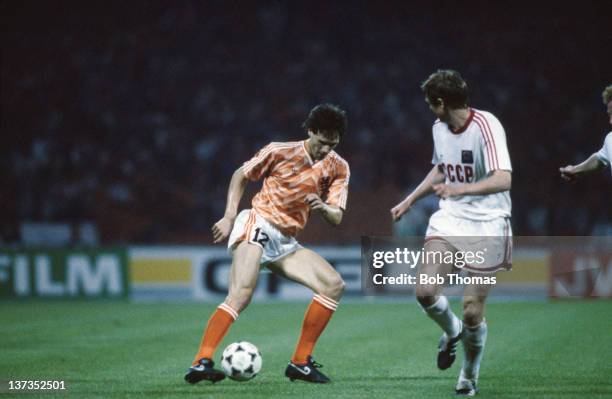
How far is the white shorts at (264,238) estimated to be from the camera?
6.79 meters

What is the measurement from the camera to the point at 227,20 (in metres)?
22.8

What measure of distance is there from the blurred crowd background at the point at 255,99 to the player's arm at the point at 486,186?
33.2 feet

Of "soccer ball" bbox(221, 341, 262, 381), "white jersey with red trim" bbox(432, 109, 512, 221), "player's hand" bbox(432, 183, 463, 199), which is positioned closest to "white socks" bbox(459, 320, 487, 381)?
"white jersey with red trim" bbox(432, 109, 512, 221)

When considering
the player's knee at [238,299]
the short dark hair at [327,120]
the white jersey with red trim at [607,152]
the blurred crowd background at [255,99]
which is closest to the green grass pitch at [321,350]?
the player's knee at [238,299]

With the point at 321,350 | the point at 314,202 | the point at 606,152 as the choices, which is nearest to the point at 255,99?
the point at 321,350

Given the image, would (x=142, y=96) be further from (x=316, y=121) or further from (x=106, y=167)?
(x=316, y=121)

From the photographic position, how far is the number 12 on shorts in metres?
6.77

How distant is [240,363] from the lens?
249 inches

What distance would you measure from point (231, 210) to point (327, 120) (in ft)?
2.86

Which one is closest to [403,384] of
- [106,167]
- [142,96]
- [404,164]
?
[404,164]

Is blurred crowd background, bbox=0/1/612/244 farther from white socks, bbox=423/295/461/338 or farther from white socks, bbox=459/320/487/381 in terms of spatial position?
white socks, bbox=459/320/487/381

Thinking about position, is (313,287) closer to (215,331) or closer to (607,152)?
(215,331)

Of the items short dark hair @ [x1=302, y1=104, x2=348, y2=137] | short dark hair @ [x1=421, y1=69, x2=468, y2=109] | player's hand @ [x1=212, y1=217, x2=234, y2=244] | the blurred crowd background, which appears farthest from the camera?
the blurred crowd background

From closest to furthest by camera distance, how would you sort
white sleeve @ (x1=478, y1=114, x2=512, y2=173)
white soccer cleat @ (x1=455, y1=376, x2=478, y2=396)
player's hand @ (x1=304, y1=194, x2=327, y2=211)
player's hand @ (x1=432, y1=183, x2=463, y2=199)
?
player's hand @ (x1=432, y1=183, x2=463, y2=199) → white sleeve @ (x1=478, y1=114, x2=512, y2=173) → white soccer cleat @ (x1=455, y1=376, x2=478, y2=396) → player's hand @ (x1=304, y1=194, x2=327, y2=211)
